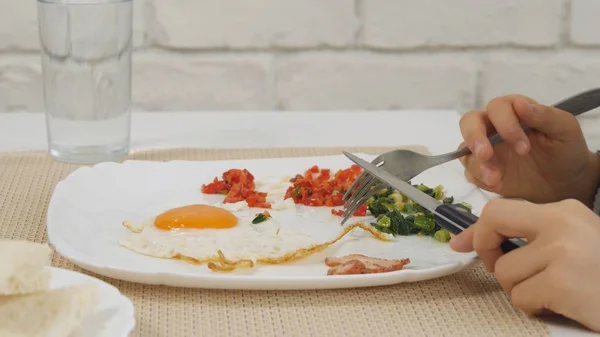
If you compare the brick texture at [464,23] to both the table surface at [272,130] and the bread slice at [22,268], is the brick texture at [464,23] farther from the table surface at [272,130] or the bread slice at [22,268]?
the bread slice at [22,268]

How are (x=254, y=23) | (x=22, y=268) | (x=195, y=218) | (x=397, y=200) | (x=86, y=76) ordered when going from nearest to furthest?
(x=22, y=268), (x=195, y=218), (x=397, y=200), (x=86, y=76), (x=254, y=23)

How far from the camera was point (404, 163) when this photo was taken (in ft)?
3.68

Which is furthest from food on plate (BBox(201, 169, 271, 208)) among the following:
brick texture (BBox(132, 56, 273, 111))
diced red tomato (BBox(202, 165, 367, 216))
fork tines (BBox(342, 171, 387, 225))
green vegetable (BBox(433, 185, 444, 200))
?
brick texture (BBox(132, 56, 273, 111))

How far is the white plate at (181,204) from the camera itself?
0.86 metres

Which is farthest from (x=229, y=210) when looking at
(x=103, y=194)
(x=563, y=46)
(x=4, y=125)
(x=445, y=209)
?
(x=563, y=46)

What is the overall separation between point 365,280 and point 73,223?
34 cm

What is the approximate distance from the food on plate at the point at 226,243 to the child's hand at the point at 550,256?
7.8 inches

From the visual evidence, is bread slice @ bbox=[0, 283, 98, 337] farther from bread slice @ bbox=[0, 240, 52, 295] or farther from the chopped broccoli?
the chopped broccoli

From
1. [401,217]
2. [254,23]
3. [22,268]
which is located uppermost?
[22,268]

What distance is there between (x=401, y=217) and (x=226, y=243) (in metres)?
0.20

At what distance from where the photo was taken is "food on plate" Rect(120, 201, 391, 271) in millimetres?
917

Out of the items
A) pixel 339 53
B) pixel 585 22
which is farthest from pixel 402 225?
pixel 585 22

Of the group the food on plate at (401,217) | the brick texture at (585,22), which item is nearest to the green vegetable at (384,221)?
the food on plate at (401,217)

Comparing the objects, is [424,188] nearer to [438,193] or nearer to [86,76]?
[438,193]
